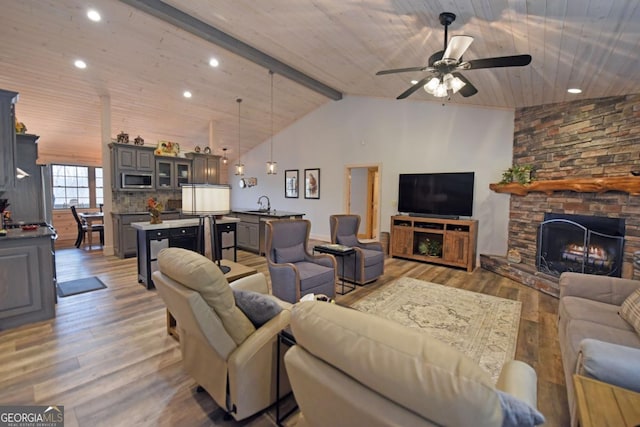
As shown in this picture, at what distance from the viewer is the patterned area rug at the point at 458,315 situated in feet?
8.53

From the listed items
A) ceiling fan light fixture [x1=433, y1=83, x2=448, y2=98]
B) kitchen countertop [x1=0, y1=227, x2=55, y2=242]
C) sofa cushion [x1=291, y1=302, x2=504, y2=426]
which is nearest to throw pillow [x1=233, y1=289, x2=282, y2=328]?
sofa cushion [x1=291, y1=302, x2=504, y2=426]

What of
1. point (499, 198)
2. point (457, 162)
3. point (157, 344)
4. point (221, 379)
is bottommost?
point (157, 344)

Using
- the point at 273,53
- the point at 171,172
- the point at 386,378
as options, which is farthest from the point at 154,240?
the point at 386,378

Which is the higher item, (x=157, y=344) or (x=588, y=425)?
(x=588, y=425)

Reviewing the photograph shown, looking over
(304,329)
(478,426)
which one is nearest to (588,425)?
(478,426)

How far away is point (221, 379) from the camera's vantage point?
169 cm

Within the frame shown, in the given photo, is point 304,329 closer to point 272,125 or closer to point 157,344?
point 157,344

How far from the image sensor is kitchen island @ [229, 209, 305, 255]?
5988 millimetres

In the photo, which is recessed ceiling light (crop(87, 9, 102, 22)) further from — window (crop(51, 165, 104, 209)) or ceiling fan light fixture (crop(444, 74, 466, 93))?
window (crop(51, 165, 104, 209))

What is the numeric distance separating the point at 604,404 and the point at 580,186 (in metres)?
3.76

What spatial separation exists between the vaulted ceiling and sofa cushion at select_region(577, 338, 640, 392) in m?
2.17

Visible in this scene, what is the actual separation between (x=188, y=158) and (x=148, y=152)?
3.04 ft

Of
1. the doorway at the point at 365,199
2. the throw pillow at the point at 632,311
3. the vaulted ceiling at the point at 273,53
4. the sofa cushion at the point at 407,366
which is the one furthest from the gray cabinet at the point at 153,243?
the doorway at the point at 365,199

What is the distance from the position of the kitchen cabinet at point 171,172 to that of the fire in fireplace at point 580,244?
7.02 metres
